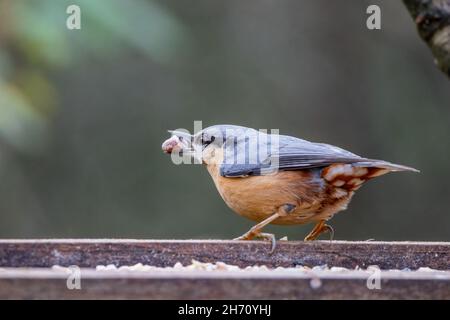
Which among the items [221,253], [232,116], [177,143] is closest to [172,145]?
[177,143]

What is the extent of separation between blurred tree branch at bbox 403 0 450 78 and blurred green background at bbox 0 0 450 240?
5674 millimetres

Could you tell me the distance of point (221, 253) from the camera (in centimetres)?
346

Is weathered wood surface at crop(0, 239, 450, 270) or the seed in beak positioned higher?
the seed in beak

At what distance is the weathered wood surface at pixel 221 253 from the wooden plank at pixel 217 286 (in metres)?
0.91

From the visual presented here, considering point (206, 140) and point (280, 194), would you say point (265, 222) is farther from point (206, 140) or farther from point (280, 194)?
point (206, 140)

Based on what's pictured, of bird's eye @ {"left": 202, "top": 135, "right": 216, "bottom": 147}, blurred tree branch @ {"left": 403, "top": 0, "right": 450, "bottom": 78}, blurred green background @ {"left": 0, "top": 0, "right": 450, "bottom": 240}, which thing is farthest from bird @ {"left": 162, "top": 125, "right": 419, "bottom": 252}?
blurred green background @ {"left": 0, "top": 0, "right": 450, "bottom": 240}

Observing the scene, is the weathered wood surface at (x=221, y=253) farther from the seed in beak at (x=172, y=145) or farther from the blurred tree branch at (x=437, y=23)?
the seed in beak at (x=172, y=145)

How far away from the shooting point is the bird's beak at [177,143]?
15.0ft

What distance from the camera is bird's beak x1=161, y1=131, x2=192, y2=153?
4.57 m

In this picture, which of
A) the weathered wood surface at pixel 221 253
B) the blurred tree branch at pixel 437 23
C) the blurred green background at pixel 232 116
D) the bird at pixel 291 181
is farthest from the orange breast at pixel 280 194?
the blurred green background at pixel 232 116

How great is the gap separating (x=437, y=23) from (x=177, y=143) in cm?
204

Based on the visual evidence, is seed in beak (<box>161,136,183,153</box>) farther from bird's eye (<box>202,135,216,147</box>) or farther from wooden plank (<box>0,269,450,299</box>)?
wooden plank (<box>0,269,450,299</box>)
